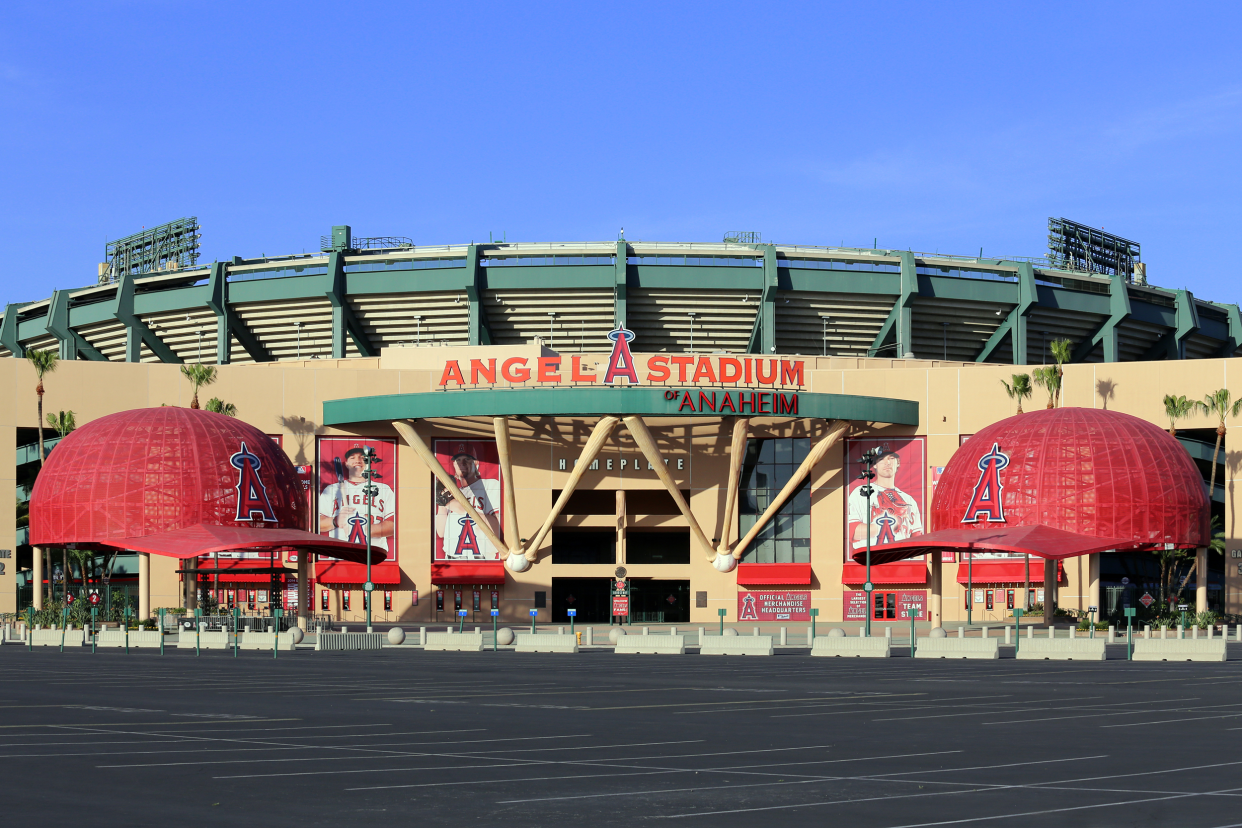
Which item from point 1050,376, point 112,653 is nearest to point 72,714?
point 112,653

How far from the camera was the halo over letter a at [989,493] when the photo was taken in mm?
66750

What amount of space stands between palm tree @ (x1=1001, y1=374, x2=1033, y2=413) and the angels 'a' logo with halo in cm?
2027

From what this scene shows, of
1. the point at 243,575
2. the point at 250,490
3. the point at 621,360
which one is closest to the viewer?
the point at 250,490

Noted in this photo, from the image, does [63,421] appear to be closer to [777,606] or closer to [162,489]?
[162,489]

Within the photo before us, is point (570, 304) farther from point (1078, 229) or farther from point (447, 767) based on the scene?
point (447, 767)

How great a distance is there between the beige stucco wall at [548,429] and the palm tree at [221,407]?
671mm

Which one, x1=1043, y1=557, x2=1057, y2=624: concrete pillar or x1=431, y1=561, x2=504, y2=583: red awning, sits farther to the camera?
x1=431, y1=561, x2=504, y2=583: red awning

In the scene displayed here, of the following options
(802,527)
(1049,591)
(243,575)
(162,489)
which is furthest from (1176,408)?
(243,575)

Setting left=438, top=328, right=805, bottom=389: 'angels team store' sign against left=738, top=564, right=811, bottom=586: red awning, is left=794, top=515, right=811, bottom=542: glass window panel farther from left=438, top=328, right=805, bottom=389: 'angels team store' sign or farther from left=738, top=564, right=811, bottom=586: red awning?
left=438, top=328, right=805, bottom=389: 'angels team store' sign

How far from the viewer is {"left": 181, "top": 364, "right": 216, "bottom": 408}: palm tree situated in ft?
258

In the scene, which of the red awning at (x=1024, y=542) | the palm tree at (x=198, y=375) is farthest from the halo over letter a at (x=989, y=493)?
the palm tree at (x=198, y=375)

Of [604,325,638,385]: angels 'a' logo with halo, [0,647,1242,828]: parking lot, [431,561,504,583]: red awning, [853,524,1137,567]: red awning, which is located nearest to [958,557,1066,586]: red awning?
[853,524,1137,567]: red awning

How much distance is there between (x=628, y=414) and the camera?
76312 millimetres

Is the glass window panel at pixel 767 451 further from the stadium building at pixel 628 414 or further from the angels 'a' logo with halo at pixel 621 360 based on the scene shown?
the angels 'a' logo with halo at pixel 621 360
